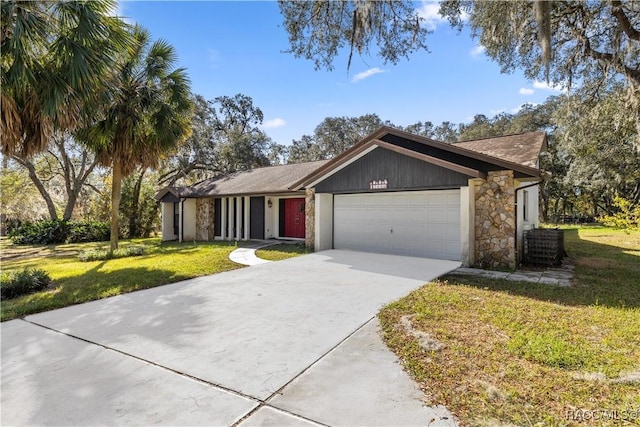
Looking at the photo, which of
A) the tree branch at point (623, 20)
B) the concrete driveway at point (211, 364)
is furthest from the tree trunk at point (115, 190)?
the tree branch at point (623, 20)

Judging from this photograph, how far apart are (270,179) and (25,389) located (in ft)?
45.4

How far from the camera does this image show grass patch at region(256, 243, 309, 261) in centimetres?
1085

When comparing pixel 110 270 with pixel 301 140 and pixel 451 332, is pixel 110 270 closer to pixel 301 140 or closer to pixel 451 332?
pixel 451 332

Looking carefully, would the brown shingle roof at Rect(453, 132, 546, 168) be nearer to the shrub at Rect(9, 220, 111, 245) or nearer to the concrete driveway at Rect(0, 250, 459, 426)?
the concrete driveway at Rect(0, 250, 459, 426)

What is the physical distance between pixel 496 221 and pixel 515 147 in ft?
11.1

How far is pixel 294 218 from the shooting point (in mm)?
15648

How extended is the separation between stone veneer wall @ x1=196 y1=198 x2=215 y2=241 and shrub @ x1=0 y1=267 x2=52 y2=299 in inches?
409

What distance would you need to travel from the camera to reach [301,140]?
147 feet

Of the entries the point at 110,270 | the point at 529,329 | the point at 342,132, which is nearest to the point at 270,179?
the point at 110,270

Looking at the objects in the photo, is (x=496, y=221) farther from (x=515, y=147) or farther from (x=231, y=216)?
(x=231, y=216)

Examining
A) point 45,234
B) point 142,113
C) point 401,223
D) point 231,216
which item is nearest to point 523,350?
point 401,223

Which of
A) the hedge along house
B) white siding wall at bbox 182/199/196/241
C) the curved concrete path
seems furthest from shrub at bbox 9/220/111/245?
the curved concrete path

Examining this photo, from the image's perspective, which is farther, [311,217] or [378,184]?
[311,217]

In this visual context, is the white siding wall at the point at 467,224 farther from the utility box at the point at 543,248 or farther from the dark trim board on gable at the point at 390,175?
the utility box at the point at 543,248
